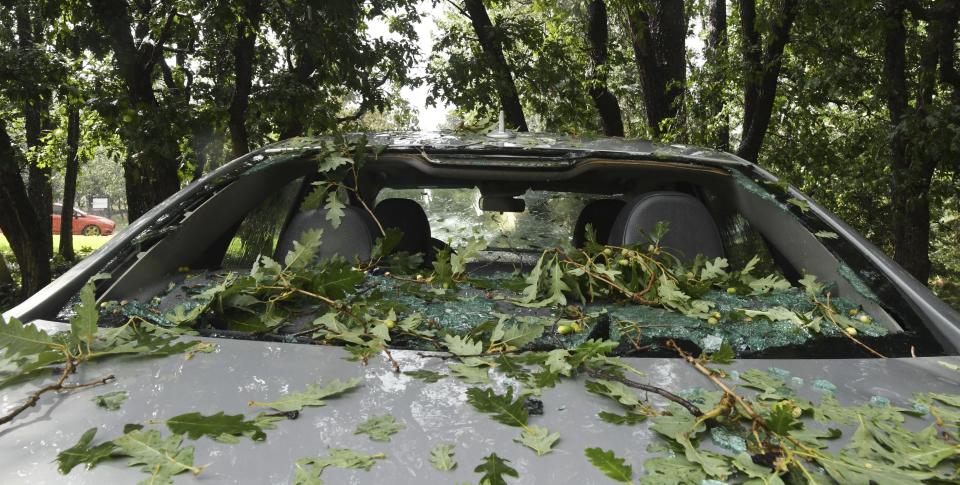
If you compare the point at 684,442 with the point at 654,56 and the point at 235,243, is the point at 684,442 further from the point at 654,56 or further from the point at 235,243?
the point at 654,56

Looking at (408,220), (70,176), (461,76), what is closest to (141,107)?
(461,76)

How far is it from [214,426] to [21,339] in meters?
0.58

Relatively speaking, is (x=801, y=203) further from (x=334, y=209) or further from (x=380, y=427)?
(x=380, y=427)

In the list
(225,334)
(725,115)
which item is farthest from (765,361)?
(725,115)

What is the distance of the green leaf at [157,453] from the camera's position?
43.0 inches

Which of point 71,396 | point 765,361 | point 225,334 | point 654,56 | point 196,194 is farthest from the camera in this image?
point 654,56

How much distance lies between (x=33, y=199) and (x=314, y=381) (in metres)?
15.8

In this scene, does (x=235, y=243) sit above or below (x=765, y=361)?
above

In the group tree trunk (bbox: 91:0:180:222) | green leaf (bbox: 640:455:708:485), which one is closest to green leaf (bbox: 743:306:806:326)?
green leaf (bbox: 640:455:708:485)

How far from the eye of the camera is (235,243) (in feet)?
8.60

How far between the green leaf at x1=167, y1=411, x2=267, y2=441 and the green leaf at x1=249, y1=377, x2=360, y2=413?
69 millimetres

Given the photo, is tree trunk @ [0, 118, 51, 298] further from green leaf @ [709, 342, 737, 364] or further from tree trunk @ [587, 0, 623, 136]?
green leaf @ [709, 342, 737, 364]

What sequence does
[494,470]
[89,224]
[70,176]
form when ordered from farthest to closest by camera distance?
[89,224]
[70,176]
[494,470]

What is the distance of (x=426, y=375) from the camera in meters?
1.46
